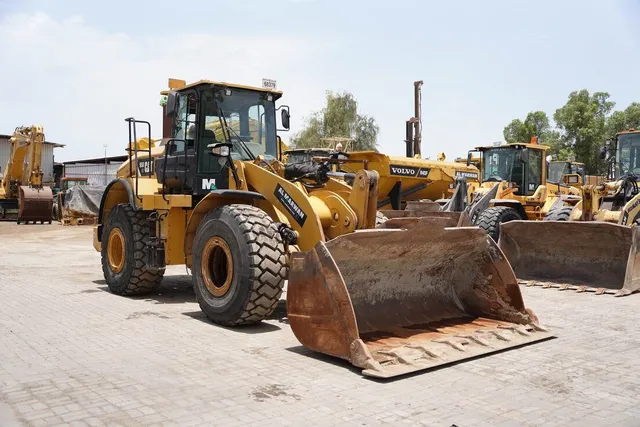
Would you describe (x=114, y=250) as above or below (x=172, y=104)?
below

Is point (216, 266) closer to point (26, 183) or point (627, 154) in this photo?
point (627, 154)

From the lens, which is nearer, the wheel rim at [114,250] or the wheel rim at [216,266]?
the wheel rim at [216,266]

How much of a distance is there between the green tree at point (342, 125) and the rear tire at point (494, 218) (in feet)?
110

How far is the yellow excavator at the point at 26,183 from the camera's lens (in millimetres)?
27531

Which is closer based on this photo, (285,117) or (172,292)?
(285,117)

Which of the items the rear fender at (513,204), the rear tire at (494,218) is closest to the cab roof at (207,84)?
the rear tire at (494,218)

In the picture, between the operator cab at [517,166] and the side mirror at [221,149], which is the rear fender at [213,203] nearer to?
the side mirror at [221,149]

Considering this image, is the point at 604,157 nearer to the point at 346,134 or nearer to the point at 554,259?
the point at 554,259

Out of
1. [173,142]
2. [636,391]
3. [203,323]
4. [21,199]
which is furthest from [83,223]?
[636,391]

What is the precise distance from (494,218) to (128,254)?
25.3ft

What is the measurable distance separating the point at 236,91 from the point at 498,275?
412 cm

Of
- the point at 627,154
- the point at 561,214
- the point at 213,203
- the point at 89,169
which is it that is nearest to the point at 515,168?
the point at 627,154

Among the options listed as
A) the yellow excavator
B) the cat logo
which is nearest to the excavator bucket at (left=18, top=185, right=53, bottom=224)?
the yellow excavator

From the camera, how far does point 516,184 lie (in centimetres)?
1520
